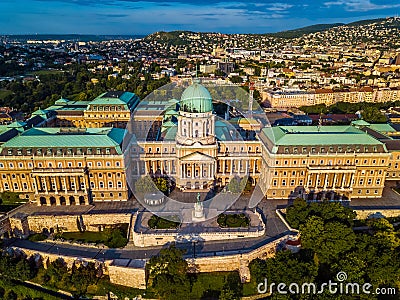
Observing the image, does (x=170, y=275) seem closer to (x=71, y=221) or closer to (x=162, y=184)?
(x=162, y=184)

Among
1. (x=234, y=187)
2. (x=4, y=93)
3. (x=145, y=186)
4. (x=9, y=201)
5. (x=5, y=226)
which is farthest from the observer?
(x=4, y=93)

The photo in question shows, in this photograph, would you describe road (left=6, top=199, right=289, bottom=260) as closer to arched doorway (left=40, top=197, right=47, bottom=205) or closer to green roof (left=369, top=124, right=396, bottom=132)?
arched doorway (left=40, top=197, right=47, bottom=205)

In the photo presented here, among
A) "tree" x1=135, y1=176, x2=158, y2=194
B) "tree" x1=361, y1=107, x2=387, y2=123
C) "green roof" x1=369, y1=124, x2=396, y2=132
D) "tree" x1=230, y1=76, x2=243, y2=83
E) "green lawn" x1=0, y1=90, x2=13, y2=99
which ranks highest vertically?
"tree" x1=230, y1=76, x2=243, y2=83

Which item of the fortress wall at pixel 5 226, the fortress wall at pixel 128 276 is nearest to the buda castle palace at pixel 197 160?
the fortress wall at pixel 5 226

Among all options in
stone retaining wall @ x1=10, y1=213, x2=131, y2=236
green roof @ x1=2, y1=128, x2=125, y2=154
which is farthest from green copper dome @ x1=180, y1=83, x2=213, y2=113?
stone retaining wall @ x1=10, y1=213, x2=131, y2=236

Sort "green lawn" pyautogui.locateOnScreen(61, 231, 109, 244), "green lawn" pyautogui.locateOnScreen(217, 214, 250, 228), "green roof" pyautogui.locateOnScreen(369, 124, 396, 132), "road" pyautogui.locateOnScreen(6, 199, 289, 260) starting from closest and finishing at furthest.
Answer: "road" pyautogui.locateOnScreen(6, 199, 289, 260)
"green lawn" pyautogui.locateOnScreen(217, 214, 250, 228)
"green lawn" pyautogui.locateOnScreen(61, 231, 109, 244)
"green roof" pyautogui.locateOnScreen(369, 124, 396, 132)

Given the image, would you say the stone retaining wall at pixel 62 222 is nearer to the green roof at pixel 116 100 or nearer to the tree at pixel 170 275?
the tree at pixel 170 275

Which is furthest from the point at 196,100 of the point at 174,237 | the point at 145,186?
the point at 174,237

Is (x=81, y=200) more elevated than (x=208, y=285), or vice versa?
(x=81, y=200)
